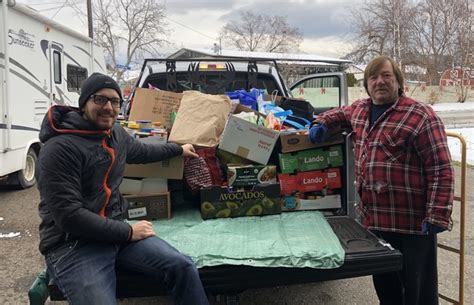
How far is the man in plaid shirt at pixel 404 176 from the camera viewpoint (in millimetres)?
2506

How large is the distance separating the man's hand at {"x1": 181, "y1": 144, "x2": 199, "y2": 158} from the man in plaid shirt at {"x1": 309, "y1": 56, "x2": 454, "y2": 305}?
3.70 feet

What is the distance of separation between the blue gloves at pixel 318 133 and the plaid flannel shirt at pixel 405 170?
1.22ft

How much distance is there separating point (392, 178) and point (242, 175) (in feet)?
3.37

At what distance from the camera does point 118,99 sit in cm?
250

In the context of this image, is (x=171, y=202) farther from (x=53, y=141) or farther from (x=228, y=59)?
(x=228, y=59)

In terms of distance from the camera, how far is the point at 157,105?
4.08 m

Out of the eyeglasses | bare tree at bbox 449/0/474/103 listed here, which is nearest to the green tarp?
the eyeglasses

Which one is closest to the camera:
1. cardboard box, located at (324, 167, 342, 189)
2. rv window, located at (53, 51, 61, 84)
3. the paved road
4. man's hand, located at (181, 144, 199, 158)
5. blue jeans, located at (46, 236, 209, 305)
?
blue jeans, located at (46, 236, 209, 305)

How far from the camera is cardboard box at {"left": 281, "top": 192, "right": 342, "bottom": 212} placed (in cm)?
337

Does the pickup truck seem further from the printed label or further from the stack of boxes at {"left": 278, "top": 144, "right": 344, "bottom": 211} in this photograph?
the printed label

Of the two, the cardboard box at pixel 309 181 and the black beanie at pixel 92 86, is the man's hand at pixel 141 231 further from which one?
the cardboard box at pixel 309 181

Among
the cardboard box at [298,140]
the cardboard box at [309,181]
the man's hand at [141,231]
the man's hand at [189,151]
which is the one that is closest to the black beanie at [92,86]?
the man's hand at [141,231]

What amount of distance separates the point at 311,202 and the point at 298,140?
49cm

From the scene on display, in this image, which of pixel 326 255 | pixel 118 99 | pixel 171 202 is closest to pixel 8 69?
pixel 171 202
